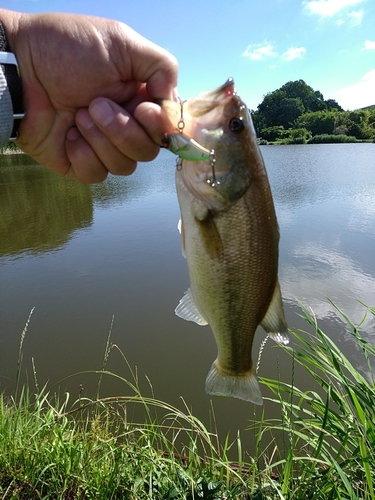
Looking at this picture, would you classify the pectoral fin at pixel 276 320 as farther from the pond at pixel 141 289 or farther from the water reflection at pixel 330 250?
the water reflection at pixel 330 250

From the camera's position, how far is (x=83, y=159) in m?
2.20

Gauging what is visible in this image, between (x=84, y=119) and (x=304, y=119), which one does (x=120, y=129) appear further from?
(x=304, y=119)

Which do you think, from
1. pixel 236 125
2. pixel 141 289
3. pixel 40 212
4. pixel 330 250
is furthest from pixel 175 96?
pixel 40 212

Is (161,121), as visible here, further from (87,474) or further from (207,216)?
(87,474)

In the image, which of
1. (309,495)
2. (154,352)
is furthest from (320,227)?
(309,495)

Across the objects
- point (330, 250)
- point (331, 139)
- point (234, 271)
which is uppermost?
point (331, 139)

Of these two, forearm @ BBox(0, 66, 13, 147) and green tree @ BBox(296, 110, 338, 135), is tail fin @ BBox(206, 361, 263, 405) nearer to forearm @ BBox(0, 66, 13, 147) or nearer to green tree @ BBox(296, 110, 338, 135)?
forearm @ BBox(0, 66, 13, 147)

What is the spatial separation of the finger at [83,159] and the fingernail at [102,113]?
303mm

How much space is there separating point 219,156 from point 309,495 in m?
2.15

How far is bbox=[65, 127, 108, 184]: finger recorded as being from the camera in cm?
218

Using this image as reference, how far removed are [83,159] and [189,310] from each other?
1.12 meters

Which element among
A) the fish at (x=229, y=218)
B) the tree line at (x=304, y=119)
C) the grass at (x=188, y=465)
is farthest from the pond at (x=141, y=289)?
the tree line at (x=304, y=119)

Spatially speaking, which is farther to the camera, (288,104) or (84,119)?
(288,104)

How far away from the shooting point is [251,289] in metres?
1.71
